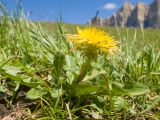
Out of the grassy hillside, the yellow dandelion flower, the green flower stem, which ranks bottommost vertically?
the grassy hillside

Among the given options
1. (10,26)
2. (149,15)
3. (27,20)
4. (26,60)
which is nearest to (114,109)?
(26,60)

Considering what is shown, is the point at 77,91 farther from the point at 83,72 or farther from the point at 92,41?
the point at 92,41

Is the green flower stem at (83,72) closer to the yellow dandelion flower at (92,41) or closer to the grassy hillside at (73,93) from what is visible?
the grassy hillside at (73,93)

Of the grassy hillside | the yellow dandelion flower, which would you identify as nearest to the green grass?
the grassy hillside

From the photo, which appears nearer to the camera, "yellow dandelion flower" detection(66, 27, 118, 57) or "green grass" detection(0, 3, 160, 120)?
"yellow dandelion flower" detection(66, 27, 118, 57)

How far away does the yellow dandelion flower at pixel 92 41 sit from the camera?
1.46 meters

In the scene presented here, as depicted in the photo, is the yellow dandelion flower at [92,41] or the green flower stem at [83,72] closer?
the yellow dandelion flower at [92,41]

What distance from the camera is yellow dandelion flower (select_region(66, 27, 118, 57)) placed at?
1.46m

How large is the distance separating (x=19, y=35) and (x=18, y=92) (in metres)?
0.80

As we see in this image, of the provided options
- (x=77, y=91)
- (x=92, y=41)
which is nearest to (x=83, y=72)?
(x=77, y=91)

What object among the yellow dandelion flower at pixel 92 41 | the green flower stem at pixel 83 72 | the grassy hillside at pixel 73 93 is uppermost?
the yellow dandelion flower at pixel 92 41

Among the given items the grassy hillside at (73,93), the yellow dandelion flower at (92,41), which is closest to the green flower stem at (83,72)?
the grassy hillside at (73,93)

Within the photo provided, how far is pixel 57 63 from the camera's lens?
168 cm

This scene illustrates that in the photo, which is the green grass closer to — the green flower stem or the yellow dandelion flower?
the green flower stem
